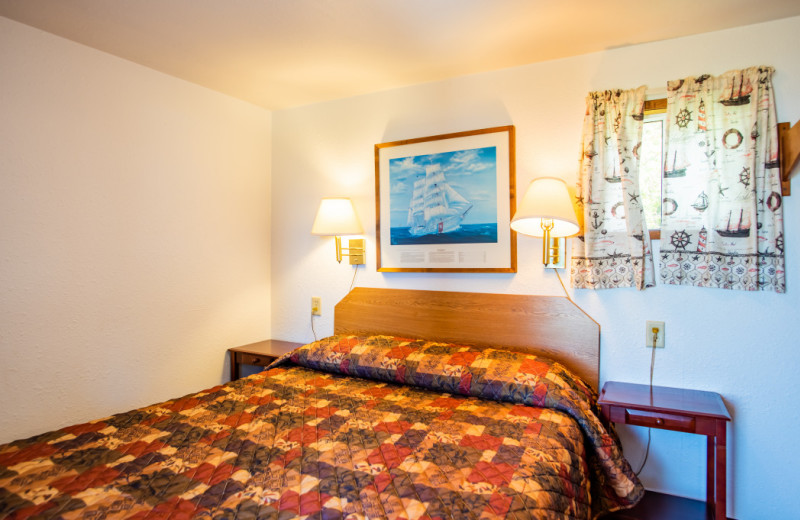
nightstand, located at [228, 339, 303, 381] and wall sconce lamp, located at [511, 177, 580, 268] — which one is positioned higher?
wall sconce lamp, located at [511, 177, 580, 268]

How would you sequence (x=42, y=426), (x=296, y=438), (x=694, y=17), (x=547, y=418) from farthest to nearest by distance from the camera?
(x=42, y=426), (x=694, y=17), (x=547, y=418), (x=296, y=438)

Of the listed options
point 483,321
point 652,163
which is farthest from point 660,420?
point 652,163

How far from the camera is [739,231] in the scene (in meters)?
1.93

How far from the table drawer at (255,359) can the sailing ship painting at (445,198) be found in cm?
103

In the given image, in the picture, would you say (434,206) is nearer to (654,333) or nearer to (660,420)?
(654,333)

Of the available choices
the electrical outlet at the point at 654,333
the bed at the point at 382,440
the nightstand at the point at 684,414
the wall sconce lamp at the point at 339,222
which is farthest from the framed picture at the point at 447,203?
the nightstand at the point at 684,414

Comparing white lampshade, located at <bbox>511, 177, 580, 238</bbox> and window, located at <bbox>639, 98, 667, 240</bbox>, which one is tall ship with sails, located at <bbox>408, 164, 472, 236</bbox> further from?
window, located at <bbox>639, 98, 667, 240</bbox>

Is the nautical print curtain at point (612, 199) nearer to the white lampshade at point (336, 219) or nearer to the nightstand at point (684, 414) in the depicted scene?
the nightstand at point (684, 414)

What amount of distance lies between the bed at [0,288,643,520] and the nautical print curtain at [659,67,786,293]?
56 cm

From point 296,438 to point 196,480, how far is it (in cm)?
35

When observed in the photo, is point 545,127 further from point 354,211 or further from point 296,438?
point 296,438

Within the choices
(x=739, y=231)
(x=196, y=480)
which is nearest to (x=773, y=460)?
→ (x=739, y=231)

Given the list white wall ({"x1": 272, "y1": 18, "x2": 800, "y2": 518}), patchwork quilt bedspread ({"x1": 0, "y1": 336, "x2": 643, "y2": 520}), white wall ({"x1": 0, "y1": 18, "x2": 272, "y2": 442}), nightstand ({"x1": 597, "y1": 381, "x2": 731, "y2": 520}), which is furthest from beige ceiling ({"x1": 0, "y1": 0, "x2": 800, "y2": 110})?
nightstand ({"x1": 597, "y1": 381, "x2": 731, "y2": 520})

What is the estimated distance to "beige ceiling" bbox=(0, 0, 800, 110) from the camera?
180cm
